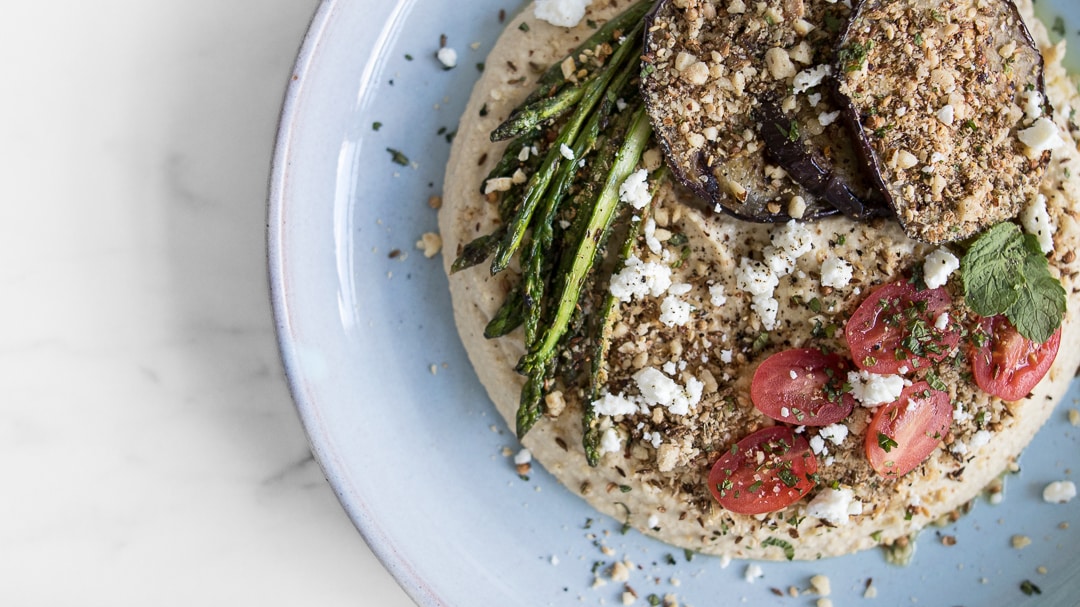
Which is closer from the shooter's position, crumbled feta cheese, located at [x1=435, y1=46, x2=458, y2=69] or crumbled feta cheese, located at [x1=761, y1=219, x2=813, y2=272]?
crumbled feta cheese, located at [x1=761, y1=219, x2=813, y2=272]

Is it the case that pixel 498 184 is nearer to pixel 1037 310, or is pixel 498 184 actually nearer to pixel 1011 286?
pixel 1011 286

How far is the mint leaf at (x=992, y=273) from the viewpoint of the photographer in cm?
320

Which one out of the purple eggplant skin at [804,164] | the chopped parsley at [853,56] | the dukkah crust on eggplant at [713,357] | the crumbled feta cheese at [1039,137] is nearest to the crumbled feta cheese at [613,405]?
the dukkah crust on eggplant at [713,357]

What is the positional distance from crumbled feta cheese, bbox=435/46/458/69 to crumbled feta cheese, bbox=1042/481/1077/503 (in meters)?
3.68

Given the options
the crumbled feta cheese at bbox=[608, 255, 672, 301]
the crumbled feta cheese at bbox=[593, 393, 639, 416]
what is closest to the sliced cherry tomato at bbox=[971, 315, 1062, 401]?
the crumbled feta cheese at bbox=[608, 255, 672, 301]

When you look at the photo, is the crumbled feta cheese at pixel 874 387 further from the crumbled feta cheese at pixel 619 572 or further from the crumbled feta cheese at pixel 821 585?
the crumbled feta cheese at pixel 619 572

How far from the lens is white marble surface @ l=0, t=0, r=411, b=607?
3.86m

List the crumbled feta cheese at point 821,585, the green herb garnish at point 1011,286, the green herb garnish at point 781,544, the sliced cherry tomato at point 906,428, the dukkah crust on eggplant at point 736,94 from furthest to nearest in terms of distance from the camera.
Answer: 1. the crumbled feta cheese at point 821,585
2. the green herb garnish at point 781,544
3. the sliced cherry tomato at point 906,428
4. the green herb garnish at point 1011,286
5. the dukkah crust on eggplant at point 736,94

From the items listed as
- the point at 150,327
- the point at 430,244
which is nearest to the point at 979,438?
the point at 430,244

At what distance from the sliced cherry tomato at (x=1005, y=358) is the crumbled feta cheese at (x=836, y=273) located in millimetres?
690

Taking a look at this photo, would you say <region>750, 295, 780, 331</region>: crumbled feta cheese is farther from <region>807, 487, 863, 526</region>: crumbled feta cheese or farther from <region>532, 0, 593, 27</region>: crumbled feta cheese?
<region>532, 0, 593, 27</region>: crumbled feta cheese

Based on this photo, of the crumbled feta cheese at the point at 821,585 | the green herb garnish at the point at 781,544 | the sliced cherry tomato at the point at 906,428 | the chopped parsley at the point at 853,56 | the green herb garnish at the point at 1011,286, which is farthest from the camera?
the crumbled feta cheese at the point at 821,585

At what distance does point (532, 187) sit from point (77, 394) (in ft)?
8.67

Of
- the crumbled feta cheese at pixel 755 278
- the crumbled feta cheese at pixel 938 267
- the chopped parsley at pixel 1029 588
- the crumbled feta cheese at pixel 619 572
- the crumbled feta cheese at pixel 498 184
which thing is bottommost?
the chopped parsley at pixel 1029 588
